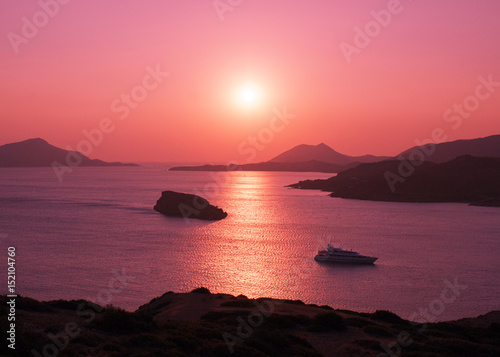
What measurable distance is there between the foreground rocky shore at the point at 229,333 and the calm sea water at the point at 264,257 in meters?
15.8

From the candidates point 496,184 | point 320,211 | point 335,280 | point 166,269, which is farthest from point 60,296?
point 496,184

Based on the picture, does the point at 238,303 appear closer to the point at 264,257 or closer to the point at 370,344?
the point at 370,344

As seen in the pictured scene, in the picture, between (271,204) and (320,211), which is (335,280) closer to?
(320,211)

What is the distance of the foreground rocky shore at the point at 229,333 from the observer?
1524 centimetres

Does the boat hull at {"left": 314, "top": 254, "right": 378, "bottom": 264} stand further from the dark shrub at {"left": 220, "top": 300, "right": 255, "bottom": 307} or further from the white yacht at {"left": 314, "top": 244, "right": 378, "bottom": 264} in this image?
the dark shrub at {"left": 220, "top": 300, "right": 255, "bottom": 307}

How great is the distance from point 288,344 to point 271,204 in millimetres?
125477

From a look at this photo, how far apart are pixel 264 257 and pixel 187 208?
50.9 meters

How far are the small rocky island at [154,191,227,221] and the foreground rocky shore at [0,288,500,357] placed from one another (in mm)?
78097

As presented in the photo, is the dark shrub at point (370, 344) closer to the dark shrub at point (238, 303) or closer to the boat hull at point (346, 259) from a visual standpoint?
the dark shrub at point (238, 303)

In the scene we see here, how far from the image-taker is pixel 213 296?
31.0 metres

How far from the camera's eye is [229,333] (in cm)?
1938

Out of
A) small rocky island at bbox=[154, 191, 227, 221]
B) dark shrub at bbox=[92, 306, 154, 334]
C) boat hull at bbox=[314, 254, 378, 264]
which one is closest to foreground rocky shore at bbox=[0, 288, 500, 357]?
dark shrub at bbox=[92, 306, 154, 334]

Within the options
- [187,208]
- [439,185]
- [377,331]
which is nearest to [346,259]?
[377,331]

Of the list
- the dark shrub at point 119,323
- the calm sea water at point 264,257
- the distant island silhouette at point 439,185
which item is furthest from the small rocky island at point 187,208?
the dark shrub at point 119,323
